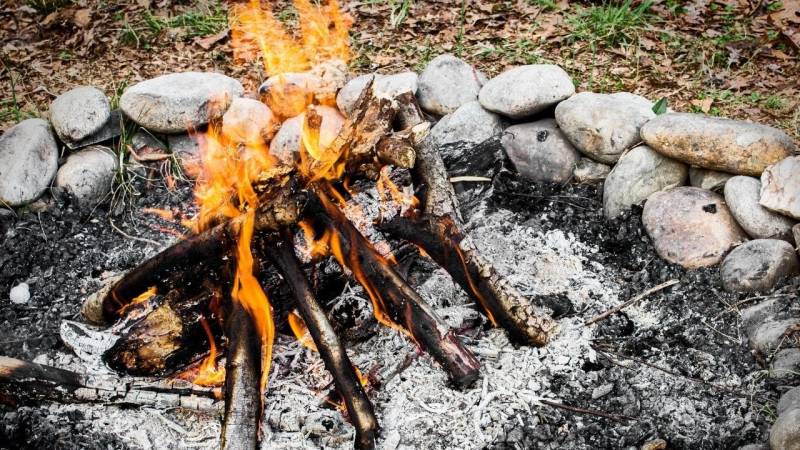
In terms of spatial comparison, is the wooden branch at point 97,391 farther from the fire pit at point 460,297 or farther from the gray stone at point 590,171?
the gray stone at point 590,171

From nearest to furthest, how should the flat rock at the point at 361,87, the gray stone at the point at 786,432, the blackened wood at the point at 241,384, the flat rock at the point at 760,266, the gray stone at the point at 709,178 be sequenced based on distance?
the gray stone at the point at 786,432 → the blackened wood at the point at 241,384 → the flat rock at the point at 760,266 → the gray stone at the point at 709,178 → the flat rock at the point at 361,87

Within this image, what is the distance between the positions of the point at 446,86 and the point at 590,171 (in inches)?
45.0

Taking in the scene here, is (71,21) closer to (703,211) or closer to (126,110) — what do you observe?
(126,110)

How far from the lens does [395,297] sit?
11.1 feet

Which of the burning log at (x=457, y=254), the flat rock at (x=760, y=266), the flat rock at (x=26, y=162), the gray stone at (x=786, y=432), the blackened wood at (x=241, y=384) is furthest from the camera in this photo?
the flat rock at (x=26, y=162)

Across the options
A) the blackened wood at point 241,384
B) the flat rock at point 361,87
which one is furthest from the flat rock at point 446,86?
the blackened wood at point 241,384

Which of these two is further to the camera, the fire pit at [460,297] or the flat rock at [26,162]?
the flat rock at [26,162]

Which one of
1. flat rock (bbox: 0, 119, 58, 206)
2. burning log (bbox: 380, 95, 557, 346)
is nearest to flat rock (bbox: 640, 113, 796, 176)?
burning log (bbox: 380, 95, 557, 346)

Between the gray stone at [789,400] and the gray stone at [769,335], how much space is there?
320 mm

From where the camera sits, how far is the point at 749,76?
219 inches

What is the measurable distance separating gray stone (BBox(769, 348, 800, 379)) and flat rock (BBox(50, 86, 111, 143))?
13.7 ft

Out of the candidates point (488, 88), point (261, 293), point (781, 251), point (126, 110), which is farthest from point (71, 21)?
point (781, 251)

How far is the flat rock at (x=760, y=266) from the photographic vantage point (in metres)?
3.62

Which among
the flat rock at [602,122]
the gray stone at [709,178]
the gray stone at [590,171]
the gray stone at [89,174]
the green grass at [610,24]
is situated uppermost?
the flat rock at [602,122]
